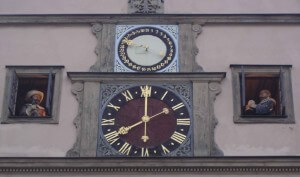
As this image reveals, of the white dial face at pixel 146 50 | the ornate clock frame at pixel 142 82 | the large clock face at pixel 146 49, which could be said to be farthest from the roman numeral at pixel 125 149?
the white dial face at pixel 146 50

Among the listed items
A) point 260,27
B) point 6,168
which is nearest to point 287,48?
point 260,27

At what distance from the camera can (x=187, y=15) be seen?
601 inches

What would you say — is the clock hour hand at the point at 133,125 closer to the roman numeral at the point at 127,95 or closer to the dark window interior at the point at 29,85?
the roman numeral at the point at 127,95

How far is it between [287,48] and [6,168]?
470 centimetres

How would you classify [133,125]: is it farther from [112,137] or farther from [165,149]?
[165,149]

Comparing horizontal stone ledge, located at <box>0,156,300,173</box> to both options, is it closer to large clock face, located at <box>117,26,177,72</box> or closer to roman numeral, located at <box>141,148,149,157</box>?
roman numeral, located at <box>141,148,149,157</box>

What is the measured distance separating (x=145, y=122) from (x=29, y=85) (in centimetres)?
201

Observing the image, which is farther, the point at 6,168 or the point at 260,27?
the point at 260,27

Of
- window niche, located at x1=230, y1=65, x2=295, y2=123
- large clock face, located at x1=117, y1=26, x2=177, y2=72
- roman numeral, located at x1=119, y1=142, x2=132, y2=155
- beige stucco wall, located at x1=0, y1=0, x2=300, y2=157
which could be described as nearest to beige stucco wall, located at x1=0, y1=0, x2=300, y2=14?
beige stucco wall, located at x1=0, y1=0, x2=300, y2=157

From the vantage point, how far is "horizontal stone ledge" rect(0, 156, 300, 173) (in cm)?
1391

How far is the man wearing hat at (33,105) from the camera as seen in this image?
48.1ft

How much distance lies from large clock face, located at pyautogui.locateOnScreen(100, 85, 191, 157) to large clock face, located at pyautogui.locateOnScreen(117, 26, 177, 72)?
16.3 inches

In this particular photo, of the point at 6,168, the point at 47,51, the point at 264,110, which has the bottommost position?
the point at 6,168

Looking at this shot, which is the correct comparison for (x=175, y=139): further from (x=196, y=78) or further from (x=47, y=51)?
(x=47, y=51)
